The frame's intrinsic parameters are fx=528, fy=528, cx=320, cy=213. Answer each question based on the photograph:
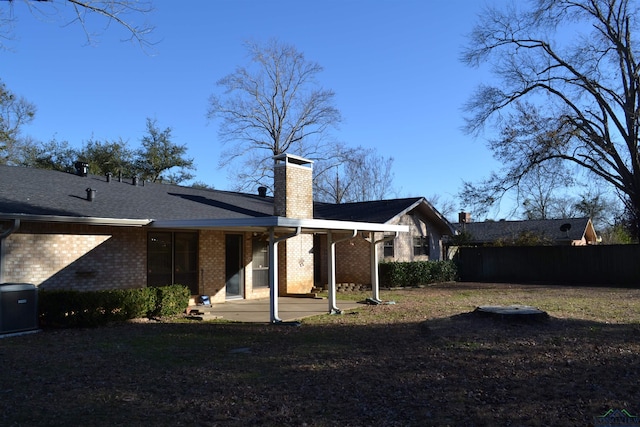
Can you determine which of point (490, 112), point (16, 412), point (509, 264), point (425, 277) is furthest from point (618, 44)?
point (16, 412)

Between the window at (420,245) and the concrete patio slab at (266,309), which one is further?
the window at (420,245)

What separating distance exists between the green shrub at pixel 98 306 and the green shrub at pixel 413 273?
11.5 m

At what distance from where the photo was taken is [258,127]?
36.2 metres

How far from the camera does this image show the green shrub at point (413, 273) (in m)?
22.0

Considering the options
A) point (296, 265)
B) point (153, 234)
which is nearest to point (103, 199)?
point (153, 234)

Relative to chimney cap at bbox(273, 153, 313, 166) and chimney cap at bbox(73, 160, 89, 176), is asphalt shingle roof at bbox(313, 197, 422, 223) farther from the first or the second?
chimney cap at bbox(73, 160, 89, 176)

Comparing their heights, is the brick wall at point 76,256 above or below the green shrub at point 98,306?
above

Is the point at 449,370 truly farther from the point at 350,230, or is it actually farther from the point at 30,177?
the point at 30,177

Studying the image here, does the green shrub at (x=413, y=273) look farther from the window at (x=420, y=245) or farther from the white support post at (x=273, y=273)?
the white support post at (x=273, y=273)

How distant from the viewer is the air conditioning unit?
9.78 m

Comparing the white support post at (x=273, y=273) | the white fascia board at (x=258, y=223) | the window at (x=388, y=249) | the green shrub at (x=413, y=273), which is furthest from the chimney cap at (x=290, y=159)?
the window at (x=388, y=249)

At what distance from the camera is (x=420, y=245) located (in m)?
26.0

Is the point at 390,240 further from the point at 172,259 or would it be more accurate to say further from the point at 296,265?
the point at 172,259

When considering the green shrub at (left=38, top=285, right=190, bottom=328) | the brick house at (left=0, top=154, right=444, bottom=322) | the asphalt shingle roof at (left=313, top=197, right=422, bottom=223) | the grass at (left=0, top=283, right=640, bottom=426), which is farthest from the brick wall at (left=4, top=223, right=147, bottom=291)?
the asphalt shingle roof at (left=313, top=197, right=422, bottom=223)
